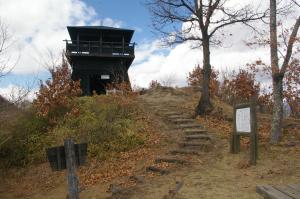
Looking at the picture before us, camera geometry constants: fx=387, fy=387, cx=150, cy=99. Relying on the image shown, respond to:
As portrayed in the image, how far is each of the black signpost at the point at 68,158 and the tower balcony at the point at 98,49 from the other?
20.9 meters

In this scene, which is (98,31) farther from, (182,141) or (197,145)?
(197,145)

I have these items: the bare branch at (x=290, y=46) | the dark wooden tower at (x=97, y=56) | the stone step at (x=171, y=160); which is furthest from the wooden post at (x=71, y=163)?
the dark wooden tower at (x=97, y=56)

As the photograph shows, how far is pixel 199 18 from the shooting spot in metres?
17.0

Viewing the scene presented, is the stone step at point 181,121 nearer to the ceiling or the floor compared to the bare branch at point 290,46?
nearer to the floor

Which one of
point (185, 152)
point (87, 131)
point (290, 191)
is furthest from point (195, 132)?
point (290, 191)

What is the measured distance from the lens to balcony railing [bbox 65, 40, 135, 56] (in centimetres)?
2797

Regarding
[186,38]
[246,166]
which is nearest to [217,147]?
[246,166]

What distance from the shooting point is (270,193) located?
21.6ft

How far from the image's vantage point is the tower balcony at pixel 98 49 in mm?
27922

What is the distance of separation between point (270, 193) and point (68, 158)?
375 centimetres

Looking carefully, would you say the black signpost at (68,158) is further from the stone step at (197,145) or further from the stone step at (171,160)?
the stone step at (197,145)

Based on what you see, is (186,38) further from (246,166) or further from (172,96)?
(246,166)

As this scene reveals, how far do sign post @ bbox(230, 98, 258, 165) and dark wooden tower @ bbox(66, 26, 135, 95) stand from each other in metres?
16.6

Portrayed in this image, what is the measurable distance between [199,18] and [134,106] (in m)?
4.81
